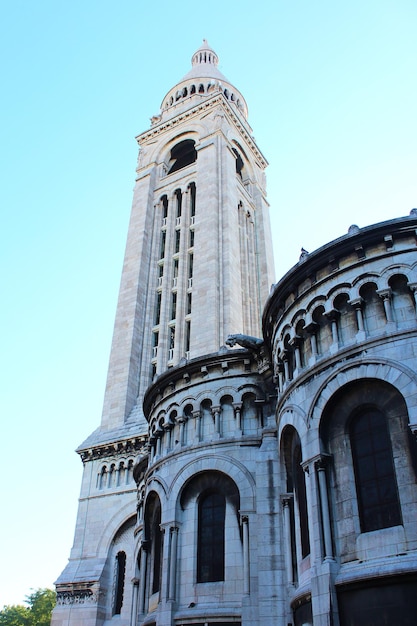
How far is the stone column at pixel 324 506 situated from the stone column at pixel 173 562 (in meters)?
8.50

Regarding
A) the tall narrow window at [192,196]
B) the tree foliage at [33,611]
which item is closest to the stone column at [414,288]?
the tall narrow window at [192,196]

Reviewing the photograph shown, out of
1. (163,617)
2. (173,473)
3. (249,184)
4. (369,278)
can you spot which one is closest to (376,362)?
(369,278)

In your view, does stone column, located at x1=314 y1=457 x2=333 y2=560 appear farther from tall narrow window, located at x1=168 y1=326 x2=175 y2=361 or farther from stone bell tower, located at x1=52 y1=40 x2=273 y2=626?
tall narrow window, located at x1=168 y1=326 x2=175 y2=361

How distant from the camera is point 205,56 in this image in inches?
3273

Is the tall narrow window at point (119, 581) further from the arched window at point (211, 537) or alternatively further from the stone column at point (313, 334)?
the stone column at point (313, 334)

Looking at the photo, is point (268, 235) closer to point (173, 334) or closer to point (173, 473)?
point (173, 334)

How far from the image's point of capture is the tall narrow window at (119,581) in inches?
1591

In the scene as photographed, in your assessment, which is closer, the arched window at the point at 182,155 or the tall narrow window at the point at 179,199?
the tall narrow window at the point at 179,199

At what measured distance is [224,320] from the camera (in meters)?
49.6

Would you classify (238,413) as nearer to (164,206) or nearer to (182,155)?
(164,206)

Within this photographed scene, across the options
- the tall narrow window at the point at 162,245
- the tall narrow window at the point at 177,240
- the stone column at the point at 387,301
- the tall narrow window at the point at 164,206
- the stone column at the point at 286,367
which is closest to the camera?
the stone column at the point at 387,301

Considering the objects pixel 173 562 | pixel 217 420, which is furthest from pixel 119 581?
pixel 217 420

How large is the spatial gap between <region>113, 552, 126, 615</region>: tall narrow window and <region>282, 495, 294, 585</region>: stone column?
2356cm

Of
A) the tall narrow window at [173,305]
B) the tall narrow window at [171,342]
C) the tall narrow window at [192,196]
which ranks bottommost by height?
the tall narrow window at [171,342]
